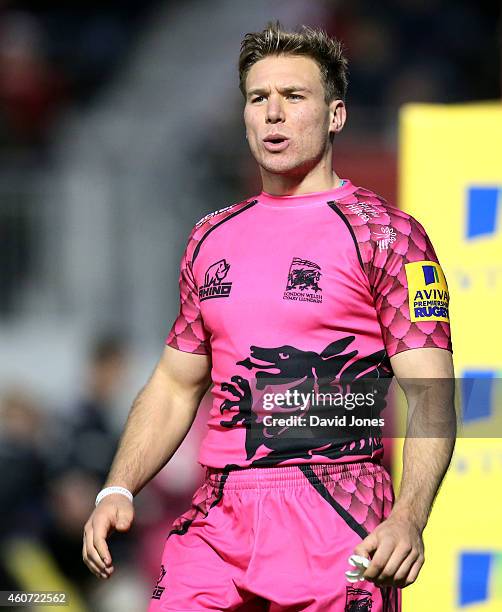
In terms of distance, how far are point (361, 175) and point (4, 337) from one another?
363cm

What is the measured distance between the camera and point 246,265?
11.8ft

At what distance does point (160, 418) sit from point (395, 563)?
115 cm

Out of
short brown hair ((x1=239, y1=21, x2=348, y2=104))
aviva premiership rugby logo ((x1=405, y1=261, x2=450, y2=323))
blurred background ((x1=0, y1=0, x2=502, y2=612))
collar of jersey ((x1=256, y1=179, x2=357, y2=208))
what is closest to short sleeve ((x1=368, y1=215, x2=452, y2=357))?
aviva premiership rugby logo ((x1=405, y1=261, x2=450, y2=323))

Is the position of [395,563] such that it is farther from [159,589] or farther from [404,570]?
[159,589]

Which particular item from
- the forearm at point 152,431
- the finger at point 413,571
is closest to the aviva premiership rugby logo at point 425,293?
the finger at point 413,571

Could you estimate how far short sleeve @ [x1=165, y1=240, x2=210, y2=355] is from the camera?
3814 millimetres

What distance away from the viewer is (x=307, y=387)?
136 inches

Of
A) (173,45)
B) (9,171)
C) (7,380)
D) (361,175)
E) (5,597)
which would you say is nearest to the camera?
(5,597)

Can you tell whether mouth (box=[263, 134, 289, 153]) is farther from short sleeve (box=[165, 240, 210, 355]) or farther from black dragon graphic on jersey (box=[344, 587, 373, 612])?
black dragon graphic on jersey (box=[344, 587, 373, 612])

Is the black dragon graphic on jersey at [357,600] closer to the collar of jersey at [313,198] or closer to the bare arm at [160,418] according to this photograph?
the bare arm at [160,418]

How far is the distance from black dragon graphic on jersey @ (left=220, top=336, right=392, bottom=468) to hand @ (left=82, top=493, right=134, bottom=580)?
1.37ft

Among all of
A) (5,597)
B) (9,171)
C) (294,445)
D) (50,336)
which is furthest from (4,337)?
(294,445)

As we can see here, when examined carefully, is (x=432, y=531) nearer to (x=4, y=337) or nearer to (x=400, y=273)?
(x=400, y=273)

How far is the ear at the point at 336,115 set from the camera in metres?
3.75
